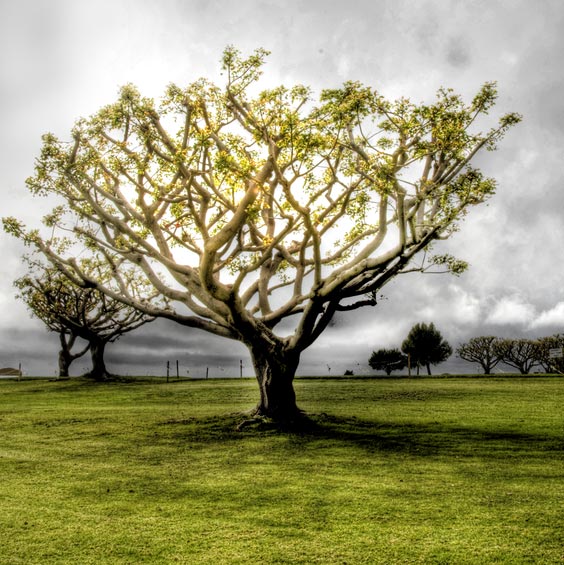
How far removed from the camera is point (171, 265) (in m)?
19.7

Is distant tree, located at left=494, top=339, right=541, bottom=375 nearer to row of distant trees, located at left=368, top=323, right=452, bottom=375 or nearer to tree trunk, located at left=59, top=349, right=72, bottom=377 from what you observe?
row of distant trees, located at left=368, top=323, right=452, bottom=375

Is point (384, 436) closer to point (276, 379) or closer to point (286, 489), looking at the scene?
point (276, 379)

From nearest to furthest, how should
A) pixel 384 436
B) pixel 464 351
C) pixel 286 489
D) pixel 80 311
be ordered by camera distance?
pixel 286 489
pixel 384 436
pixel 80 311
pixel 464 351

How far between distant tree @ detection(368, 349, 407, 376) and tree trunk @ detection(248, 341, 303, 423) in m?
64.2

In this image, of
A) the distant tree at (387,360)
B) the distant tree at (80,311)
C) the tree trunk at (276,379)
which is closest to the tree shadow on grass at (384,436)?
the tree trunk at (276,379)

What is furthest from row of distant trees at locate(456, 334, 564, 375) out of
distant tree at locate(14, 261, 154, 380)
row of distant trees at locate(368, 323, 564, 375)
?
distant tree at locate(14, 261, 154, 380)

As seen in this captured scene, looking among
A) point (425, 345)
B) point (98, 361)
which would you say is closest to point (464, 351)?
point (425, 345)

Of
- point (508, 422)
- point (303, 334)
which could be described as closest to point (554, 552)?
point (303, 334)

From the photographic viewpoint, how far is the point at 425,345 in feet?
274

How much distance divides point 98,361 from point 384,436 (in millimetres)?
38332

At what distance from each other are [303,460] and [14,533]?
23.4 ft

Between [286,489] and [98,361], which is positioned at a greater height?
[98,361]

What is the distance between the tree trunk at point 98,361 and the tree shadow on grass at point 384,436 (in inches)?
1238

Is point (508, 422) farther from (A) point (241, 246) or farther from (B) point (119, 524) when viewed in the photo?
(B) point (119, 524)
